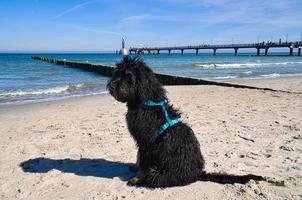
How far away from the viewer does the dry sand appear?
11.7 feet

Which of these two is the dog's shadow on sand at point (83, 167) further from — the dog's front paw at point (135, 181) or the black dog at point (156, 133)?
the black dog at point (156, 133)

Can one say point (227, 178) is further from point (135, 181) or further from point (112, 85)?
point (112, 85)

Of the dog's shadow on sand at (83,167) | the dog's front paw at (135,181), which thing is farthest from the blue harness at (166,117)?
the dog's shadow on sand at (83,167)

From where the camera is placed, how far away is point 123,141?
5621mm

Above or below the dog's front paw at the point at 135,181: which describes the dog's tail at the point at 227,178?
above

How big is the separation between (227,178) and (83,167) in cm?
200

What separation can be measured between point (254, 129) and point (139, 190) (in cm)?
344

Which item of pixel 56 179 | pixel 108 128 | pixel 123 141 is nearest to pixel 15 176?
pixel 56 179

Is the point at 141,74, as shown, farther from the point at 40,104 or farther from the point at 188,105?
the point at 40,104

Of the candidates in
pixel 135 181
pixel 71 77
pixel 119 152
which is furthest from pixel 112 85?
pixel 71 77

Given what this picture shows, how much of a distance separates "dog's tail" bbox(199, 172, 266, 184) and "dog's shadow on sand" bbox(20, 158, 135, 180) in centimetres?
97

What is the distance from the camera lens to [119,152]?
5074 mm

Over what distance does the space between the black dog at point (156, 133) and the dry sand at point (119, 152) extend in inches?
5.8

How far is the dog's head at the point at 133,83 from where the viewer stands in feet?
11.3
